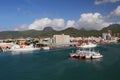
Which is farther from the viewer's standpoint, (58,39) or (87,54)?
(58,39)

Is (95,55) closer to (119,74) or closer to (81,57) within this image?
(81,57)

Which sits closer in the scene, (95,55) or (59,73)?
(59,73)

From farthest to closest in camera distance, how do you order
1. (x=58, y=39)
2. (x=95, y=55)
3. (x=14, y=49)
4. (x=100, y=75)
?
(x=58, y=39)
(x=14, y=49)
(x=95, y=55)
(x=100, y=75)

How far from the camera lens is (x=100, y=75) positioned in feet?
93.0

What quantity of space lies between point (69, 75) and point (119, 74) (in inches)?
233

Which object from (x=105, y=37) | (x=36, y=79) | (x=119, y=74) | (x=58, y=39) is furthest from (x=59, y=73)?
(x=105, y=37)

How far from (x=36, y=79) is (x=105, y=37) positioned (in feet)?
479

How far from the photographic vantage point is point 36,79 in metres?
26.6

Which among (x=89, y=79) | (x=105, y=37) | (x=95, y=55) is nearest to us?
(x=89, y=79)

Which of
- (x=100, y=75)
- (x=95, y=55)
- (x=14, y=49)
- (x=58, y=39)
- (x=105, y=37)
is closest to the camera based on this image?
(x=100, y=75)

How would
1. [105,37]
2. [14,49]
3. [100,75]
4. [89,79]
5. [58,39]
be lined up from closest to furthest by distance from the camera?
1. [89,79]
2. [100,75]
3. [14,49]
4. [58,39]
5. [105,37]

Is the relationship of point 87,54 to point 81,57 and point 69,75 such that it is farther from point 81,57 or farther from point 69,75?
point 69,75

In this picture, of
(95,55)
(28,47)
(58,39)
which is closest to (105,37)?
(58,39)

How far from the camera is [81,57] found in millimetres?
46312
